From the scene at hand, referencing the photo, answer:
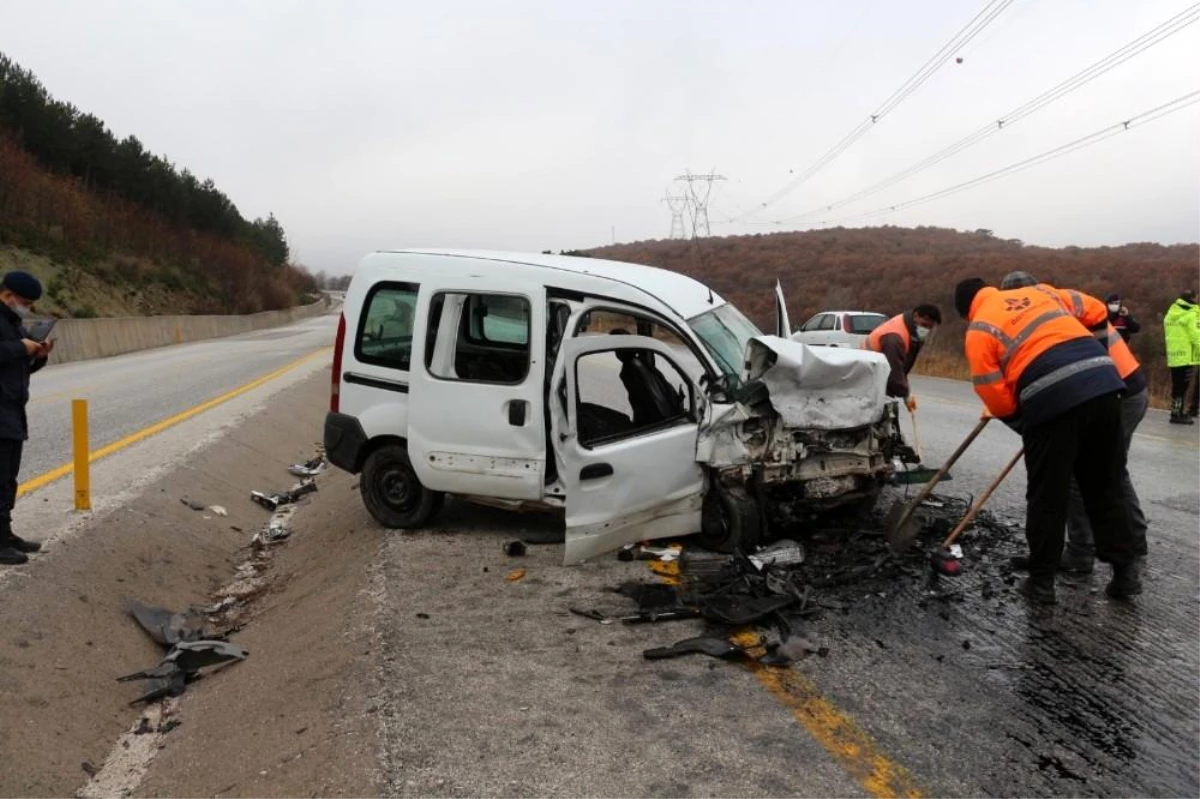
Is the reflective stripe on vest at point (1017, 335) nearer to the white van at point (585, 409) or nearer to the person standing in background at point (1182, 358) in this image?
the white van at point (585, 409)

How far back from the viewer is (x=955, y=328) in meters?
34.1

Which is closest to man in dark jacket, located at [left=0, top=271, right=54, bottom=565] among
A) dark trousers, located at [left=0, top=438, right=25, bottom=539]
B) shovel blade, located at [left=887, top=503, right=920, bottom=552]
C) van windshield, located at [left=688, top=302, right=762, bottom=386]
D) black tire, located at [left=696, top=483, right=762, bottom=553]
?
Result: dark trousers, located at [left=0, top=438, right=25, bottom=539]

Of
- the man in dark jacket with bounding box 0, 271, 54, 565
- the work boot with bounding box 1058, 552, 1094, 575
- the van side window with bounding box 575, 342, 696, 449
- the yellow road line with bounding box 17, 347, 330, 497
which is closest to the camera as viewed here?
the man in dark jacket with bounding box 0, 271, 54, 565

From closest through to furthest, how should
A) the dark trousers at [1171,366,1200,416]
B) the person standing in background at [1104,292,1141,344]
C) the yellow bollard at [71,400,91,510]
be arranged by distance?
the yellow bollard at [71,400,91,510]
the dark trousers at [1171,366,1200,416]
the person standing in background at [1104,292,1141,344]

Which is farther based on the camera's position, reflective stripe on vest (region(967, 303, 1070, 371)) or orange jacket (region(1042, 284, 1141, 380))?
orange jacket (region(1042, 284, 1141, 380))

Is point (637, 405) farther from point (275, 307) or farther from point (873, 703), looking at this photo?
point (275, 307)

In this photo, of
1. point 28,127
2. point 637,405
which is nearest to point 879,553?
point 637,405

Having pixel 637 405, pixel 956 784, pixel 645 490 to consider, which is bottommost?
pixel 956 784

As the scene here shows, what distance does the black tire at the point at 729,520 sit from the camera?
542 cm

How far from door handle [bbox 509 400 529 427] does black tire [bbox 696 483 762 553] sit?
1.31 meters

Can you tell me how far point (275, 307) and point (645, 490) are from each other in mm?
65710

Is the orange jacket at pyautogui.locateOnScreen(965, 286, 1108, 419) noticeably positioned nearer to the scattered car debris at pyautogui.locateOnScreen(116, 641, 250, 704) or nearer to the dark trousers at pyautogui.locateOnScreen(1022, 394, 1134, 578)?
the dark trousers at pyautogui.locateOnScreen(1022, 394, 1134, 578)

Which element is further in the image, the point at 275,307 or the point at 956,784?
the point at 275,307

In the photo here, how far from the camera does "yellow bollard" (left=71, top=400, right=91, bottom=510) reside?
651 cm
